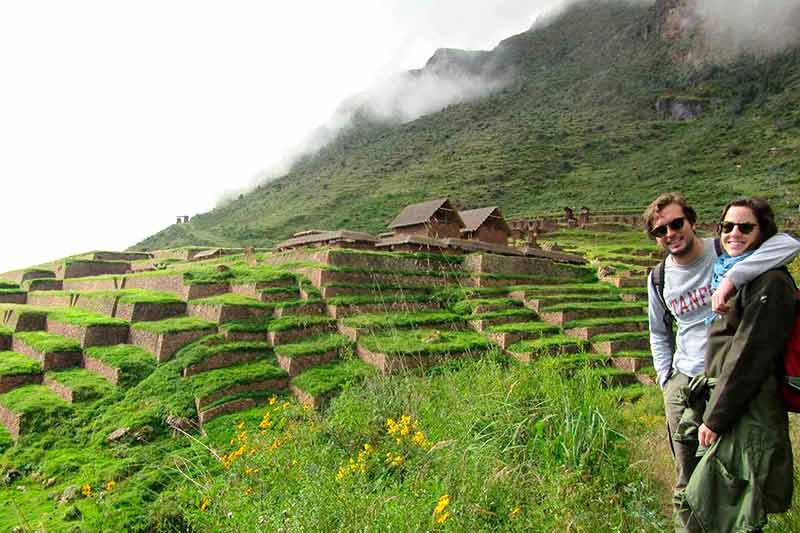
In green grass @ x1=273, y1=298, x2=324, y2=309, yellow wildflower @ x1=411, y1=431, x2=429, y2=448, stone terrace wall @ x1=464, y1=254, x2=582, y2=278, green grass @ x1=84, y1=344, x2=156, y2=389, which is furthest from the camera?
stone terrace wall @ x1=464, y1=254, x2=582, y2=278

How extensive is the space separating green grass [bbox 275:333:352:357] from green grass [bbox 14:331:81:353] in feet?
17.4

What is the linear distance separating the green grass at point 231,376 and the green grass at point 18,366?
4382 mm

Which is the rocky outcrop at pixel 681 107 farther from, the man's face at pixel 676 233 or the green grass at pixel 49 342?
the man's face at pixel 676 233

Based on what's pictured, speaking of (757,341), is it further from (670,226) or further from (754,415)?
(670,226)

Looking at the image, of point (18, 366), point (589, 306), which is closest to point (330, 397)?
point (18, 366)

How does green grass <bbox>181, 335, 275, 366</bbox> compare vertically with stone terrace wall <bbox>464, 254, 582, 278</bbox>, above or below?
above

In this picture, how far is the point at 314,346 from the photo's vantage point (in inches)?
492

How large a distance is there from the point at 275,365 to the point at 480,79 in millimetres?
137678

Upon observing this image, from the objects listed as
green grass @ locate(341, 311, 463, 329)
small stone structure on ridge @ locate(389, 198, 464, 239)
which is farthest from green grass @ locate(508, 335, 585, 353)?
small stone structure on ridge @ locate(389, 198, 464, 239)

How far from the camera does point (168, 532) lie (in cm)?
624

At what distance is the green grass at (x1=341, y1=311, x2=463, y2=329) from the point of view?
525 inches

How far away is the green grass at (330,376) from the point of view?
10789 mm

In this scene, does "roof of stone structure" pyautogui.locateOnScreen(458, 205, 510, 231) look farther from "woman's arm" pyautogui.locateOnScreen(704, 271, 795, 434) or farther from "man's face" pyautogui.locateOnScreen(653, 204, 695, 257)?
"woman's arm" pyautogui.locateOnScreen(704, 271, 795, 434)

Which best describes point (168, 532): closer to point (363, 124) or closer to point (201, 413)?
point (201, 413)
